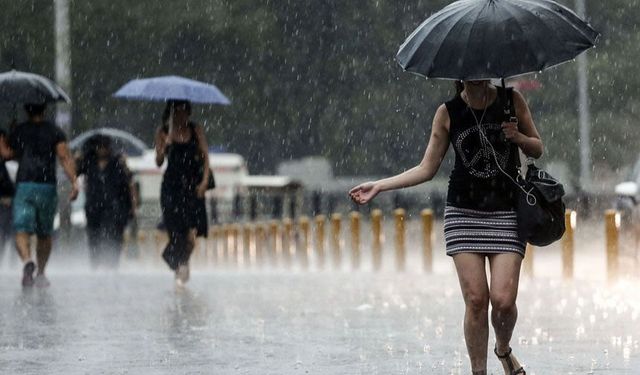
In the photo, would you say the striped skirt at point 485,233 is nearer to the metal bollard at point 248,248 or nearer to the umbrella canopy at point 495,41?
the umbrella canopy at point 495,41

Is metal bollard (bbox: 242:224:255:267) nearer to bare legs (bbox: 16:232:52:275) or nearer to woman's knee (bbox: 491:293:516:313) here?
bare legs (bbox: 16:232:52:275)

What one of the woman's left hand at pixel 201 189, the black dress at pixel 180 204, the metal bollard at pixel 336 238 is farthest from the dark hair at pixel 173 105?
the metal bollard at pixel 336 238

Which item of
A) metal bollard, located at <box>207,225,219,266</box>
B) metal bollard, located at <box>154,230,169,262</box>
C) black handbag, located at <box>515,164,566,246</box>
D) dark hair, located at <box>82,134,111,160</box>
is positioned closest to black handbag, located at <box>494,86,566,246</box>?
black handbag, located at <box>515,164,566,246</box>

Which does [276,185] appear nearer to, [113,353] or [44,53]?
[44,53]

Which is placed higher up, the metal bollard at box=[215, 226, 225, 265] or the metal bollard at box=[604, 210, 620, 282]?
the metal bollard at box=[215, 226, 225, 265]

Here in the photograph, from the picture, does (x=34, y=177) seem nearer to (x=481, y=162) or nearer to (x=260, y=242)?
(x=481, y=162)

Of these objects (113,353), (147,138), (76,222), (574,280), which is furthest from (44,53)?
(113,353)

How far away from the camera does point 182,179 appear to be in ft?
50.7

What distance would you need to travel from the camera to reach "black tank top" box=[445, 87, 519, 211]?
793 centimetres

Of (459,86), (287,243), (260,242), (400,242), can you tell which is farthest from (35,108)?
(260,242)

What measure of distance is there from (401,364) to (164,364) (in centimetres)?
117

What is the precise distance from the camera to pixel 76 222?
37375 mm

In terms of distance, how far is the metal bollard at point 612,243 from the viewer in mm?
16234

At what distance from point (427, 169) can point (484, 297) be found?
0.61 m
